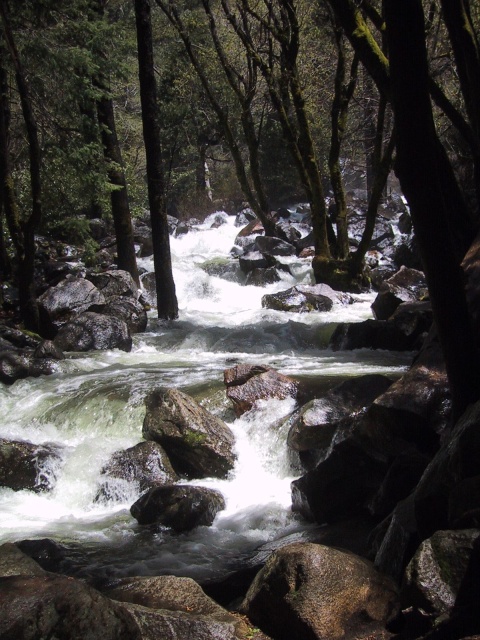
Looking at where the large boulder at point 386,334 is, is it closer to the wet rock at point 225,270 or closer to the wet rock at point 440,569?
the wet rock at point 440,569

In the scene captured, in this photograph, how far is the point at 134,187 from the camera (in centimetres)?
2303

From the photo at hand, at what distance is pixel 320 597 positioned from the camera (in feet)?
12.0

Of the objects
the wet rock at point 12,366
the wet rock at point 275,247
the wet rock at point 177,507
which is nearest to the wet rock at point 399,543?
the wet rock at point 177,507

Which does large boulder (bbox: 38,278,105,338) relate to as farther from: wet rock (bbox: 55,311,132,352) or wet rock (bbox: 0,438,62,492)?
wet rock (bbox: 0,438,62,492)

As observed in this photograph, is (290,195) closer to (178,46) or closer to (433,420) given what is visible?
(178,46)

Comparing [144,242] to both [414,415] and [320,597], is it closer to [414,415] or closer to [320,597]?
[414,415]

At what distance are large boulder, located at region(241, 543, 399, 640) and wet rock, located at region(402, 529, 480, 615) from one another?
1.59 ft

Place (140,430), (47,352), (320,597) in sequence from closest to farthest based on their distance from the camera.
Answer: (320,597)
(140,430)
(47,352)

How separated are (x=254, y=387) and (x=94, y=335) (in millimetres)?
5024

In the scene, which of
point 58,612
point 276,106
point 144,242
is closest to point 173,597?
point 58,612

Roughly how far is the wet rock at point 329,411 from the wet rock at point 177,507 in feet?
3.78

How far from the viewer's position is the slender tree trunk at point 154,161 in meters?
13.5

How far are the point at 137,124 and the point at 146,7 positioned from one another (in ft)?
51.9

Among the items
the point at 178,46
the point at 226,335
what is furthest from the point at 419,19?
the point at 178,46
